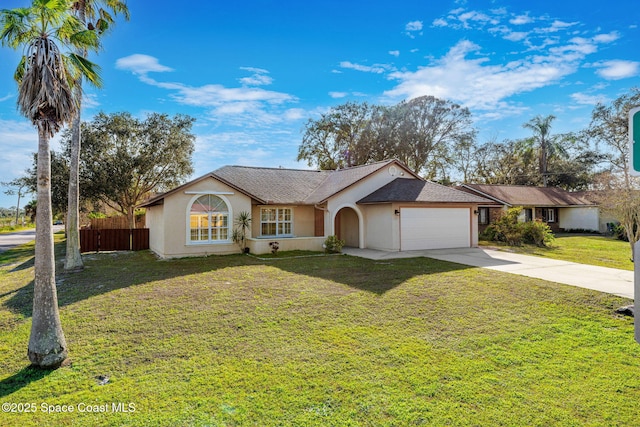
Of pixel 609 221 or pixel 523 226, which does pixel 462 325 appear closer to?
pixel 523 226

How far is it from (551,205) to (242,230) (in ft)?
98.7

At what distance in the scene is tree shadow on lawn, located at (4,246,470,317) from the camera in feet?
33.9

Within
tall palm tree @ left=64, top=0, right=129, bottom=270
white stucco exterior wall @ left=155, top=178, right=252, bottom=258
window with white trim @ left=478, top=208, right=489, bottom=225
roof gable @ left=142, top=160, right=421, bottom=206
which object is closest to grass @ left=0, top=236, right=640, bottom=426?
tall palm tree @ left=64, top=0, right=129, bottom=270

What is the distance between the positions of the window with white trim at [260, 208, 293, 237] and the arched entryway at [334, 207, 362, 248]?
299 cm

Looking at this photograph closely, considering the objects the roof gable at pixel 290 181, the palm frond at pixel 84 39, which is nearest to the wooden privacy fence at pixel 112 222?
the roof gable at pixel 290 181

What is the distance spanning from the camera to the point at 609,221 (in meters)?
32.8

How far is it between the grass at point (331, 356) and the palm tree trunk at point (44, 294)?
293 mm

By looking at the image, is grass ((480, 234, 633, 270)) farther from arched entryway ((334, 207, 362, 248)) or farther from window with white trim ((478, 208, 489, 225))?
arched entryway ((334, 207, 362, 248))

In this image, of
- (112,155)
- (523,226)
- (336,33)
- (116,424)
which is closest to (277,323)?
(116,424)

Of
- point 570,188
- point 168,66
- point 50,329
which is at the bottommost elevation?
point 50,329

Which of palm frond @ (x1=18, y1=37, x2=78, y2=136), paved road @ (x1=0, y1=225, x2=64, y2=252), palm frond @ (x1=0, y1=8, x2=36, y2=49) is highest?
palm frond @ (x1=0, y1=8, x2=36, y2=49)

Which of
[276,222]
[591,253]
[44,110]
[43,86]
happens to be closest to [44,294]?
[44,110]

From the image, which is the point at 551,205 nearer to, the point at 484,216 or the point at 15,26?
the point at 484,216

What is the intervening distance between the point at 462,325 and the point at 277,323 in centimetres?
397
